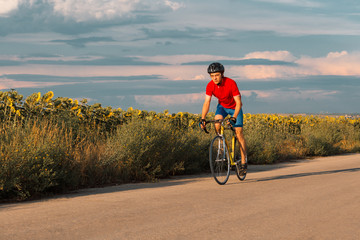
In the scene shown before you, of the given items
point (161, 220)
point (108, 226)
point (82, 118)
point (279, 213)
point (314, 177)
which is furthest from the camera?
point (82, 118)

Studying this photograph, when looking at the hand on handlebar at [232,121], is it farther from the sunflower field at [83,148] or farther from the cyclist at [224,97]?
the sunflower field at [83,148]

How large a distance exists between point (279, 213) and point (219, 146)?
339cm

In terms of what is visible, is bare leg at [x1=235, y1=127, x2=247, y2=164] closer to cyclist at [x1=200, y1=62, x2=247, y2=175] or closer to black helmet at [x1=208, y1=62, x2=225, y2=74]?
cyclist at [x1=200, y1=62, x2=247, y2=175]

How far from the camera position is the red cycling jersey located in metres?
10.4

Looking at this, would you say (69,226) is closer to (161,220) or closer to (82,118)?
(161,220)

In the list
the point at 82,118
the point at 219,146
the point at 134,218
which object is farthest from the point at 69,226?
the point at 82,118

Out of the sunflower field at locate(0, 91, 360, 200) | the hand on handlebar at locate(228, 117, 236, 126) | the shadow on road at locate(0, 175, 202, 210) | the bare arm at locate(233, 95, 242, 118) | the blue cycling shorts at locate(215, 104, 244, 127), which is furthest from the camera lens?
the blue cycling shorts at locate(215, 104, 244, 127)

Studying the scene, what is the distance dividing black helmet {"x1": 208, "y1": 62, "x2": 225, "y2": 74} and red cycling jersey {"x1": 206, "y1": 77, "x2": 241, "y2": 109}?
12.9 inches

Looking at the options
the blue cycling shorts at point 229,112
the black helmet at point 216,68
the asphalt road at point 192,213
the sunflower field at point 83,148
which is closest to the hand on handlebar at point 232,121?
the blue cycling shorts at point 229,112

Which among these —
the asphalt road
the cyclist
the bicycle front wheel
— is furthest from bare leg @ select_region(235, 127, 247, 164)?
the asphalt road

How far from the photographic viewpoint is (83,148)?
12461 mm

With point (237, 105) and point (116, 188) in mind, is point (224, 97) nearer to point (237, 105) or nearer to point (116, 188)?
point (237, 105)

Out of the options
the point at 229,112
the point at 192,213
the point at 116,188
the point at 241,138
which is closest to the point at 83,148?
the point at 116,188

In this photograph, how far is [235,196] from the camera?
350 inches
